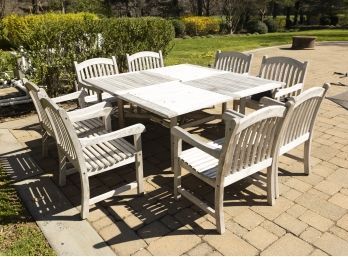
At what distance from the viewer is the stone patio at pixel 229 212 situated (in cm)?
305

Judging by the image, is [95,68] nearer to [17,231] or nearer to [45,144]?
[45,144]

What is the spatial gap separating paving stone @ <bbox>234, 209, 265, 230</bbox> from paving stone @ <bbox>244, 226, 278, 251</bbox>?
75 millimetres

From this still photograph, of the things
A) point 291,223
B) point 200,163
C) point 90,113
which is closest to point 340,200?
point 291,223

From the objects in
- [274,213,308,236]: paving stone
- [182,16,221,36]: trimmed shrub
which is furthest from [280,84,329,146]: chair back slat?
[182,16,221,36]: trimmed shrub

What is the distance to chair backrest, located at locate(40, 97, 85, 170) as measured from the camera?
10.2 feet

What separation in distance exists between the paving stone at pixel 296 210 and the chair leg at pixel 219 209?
811 millimetres

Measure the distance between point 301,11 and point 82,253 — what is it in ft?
121

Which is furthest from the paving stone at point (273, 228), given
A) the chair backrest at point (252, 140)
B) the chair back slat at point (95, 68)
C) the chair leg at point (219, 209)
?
the chair back slat at point (95, 68)

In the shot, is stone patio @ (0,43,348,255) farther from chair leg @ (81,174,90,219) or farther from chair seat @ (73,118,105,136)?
chair seat @ (73,118,105,136)

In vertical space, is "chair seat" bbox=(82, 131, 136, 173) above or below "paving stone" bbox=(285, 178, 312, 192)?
above

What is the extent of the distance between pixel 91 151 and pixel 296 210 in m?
2.29

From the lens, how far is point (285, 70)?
533cm

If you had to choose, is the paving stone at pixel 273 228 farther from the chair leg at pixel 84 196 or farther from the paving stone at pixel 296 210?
the chair leg at pixel 84 196

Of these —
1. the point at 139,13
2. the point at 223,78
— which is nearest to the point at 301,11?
the point at 139,13
